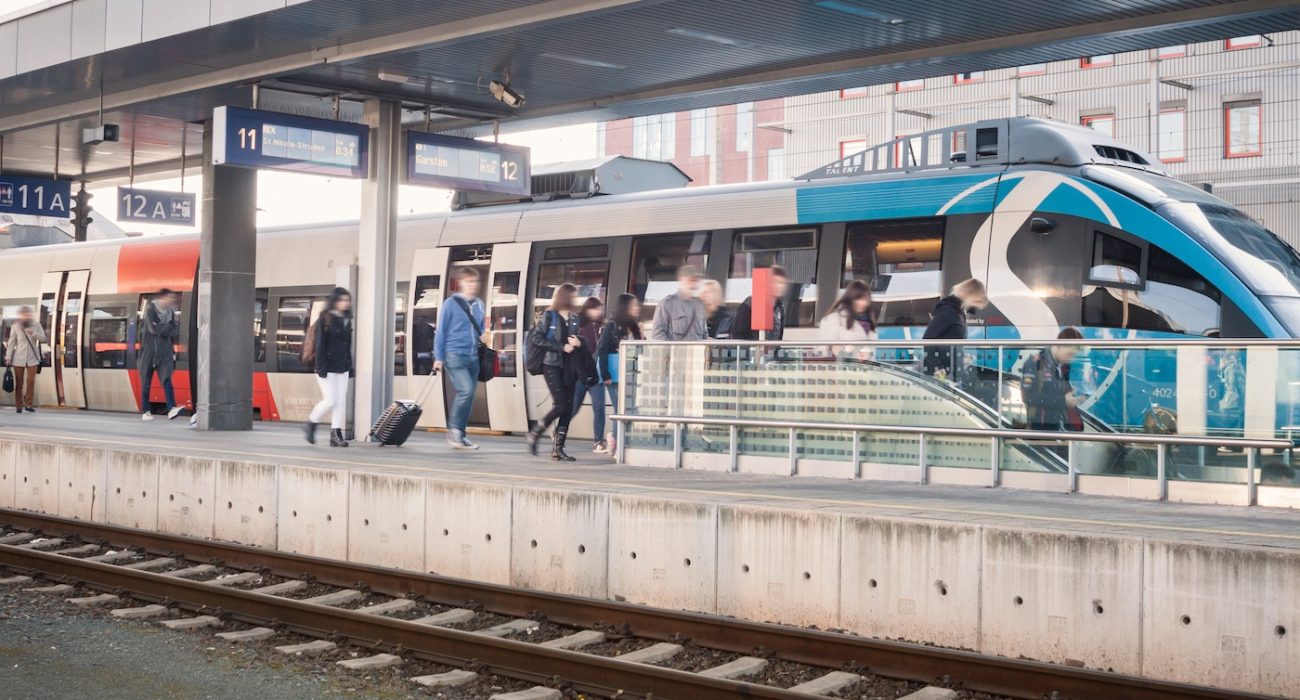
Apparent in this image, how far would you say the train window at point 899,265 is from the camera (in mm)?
14992

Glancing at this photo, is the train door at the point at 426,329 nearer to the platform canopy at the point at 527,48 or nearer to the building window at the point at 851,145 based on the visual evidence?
the platform canopy at the point at 527,48

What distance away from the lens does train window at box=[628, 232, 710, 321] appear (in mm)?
17250

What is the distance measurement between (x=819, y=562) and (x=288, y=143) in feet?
31.4

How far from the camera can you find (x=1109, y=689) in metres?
6.74

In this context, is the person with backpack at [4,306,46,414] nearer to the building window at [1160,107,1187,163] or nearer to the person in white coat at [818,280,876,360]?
the person in white coat at [818,280,876,360]

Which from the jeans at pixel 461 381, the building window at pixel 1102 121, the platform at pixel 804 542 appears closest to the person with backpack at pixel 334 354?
the jeans at pixel 461 381

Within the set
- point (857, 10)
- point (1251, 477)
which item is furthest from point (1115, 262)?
point (1251, 477)

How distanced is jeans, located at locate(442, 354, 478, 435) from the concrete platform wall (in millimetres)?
2957

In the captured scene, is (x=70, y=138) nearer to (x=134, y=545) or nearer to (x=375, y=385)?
(x=375, y=385)

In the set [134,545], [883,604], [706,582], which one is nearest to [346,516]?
[134,545]

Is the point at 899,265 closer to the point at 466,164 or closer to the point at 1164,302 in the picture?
the point at 1164,302

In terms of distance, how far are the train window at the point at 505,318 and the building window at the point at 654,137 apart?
56663 mm

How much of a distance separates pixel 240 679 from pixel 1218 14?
32.9 ft

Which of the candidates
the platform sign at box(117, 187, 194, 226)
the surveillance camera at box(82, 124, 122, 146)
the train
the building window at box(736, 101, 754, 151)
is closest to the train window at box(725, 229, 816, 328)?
the train
